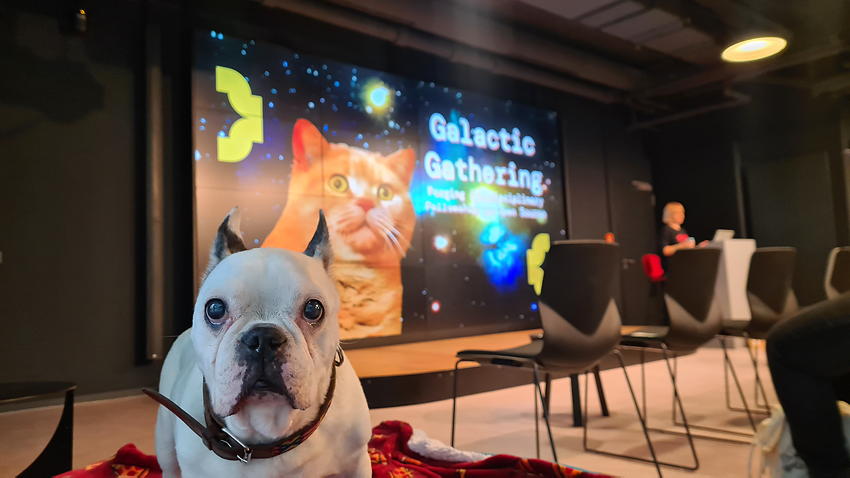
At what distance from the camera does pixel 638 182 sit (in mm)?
8914

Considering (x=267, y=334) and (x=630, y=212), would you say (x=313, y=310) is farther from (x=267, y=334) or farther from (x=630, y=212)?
(x=630, y=212)

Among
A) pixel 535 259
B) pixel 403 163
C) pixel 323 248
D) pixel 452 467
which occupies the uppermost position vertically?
pixel 403 163

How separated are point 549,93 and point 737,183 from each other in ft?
10.4

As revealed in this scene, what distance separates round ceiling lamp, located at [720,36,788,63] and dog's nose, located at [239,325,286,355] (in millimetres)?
5342

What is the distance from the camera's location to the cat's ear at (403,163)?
Result: 5945 mm

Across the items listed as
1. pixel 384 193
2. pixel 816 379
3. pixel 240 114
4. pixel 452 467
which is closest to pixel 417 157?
pixel 384 193

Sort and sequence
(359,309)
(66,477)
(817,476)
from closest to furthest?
(817,476) → (66,477) → (359,309)

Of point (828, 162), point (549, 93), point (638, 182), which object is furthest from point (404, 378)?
Result: point (828, 162)

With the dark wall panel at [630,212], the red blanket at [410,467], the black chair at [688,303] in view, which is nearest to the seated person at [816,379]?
the red blanket at [410,467]

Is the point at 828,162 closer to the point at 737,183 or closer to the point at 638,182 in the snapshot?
the point at 737,183

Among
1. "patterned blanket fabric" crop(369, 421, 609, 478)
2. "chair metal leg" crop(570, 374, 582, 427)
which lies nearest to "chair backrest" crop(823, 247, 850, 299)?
"chair metal leg" crop(570, 374, 582, 427)

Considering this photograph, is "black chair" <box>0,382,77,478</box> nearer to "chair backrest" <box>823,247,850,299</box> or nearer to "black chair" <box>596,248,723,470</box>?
"black chair" <box>596,248,723,470</box>

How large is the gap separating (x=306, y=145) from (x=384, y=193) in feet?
3.08

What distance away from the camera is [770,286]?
3352 millimetres
